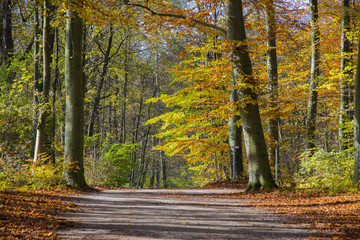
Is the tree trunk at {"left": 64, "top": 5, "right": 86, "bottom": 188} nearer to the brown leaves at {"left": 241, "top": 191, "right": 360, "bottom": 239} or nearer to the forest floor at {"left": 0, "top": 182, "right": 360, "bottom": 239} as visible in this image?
the forest floor at {"left": 0, "top": 182, "right": 360, "bottom": 239}

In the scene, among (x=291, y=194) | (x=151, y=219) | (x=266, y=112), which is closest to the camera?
(x=151, y=219)

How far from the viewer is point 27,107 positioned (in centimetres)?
1188

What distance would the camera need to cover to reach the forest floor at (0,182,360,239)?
4992 mm

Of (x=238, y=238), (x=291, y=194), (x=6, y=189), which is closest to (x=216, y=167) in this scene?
(x=291, y=194)

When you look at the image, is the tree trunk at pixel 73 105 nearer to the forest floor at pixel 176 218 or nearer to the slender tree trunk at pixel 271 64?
the forest floor at pixel 176 218

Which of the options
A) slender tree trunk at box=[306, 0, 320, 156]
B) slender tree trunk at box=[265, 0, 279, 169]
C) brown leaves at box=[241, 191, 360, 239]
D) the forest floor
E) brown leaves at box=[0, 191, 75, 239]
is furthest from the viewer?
slender tree trunk at box=[265, 0, 279, 169]

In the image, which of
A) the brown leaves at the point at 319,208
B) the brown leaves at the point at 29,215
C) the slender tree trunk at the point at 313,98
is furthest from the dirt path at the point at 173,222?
the slender tree trunk at the point at 313,98

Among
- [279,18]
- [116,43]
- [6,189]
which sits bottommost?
[6,189]

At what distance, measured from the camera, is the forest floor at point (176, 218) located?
499 cm

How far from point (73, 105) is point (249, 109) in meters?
5.50

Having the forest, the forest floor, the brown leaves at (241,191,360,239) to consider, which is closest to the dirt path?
the forest floor

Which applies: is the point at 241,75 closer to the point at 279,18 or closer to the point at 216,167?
the point at 279,18

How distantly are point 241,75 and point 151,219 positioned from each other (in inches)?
232

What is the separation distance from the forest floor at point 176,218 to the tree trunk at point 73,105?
207cm
